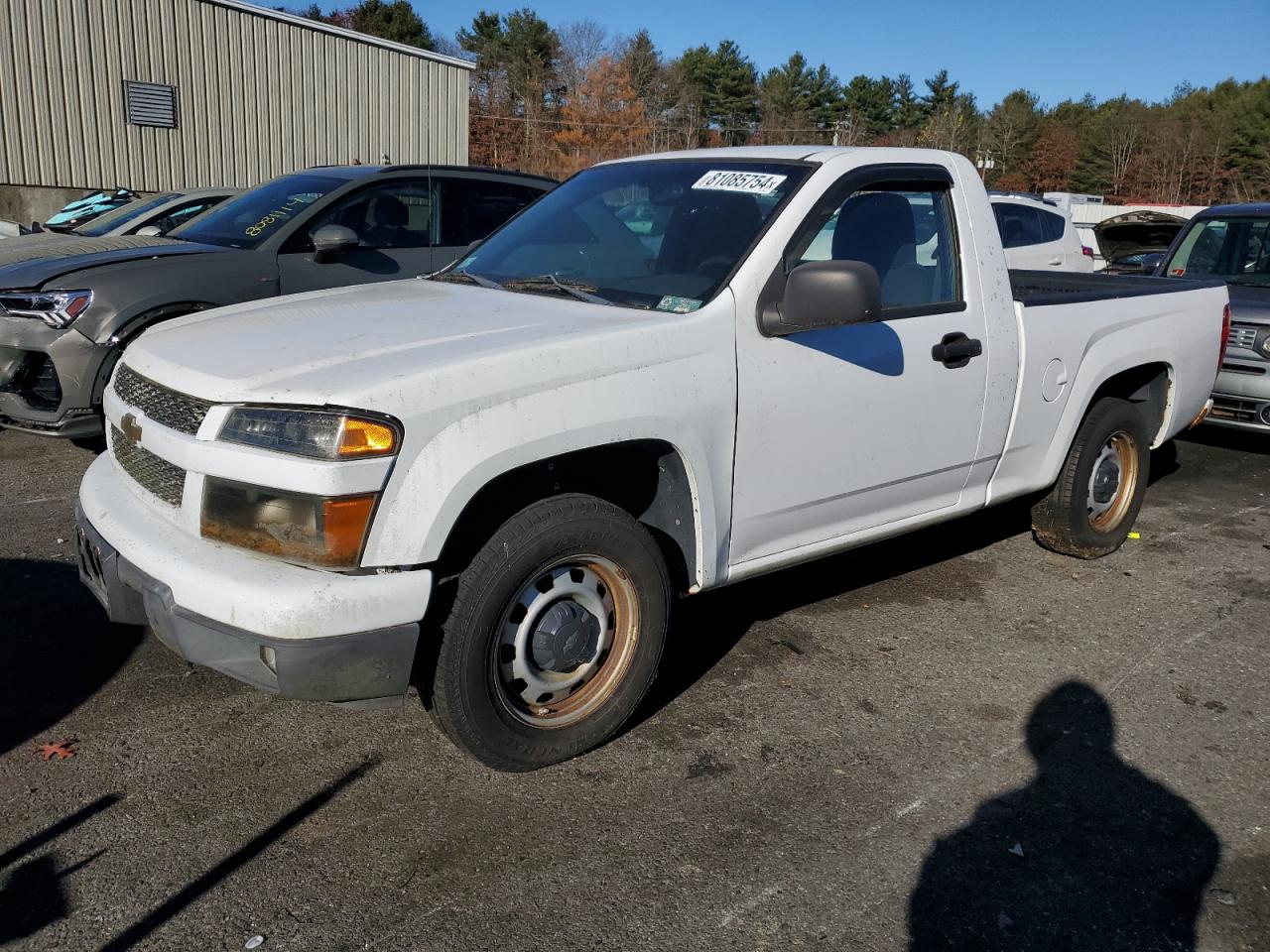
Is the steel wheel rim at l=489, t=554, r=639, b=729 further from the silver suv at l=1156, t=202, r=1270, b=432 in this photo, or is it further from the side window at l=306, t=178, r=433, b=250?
the silver suv at l=1156, t=202, r=1270, b=432

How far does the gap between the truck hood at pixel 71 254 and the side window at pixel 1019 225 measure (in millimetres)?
7107

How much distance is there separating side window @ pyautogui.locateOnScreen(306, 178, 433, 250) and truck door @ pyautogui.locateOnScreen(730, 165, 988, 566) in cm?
407

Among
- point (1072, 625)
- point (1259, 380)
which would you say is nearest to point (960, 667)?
point (1072, 625)

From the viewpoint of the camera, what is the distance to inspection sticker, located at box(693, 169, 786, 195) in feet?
12.8

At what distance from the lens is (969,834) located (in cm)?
313

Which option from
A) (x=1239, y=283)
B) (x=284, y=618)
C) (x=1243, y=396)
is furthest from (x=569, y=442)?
(x=1239, y=283)

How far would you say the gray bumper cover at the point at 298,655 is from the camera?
277 centimetres

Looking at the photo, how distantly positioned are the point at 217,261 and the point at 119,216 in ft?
15.9

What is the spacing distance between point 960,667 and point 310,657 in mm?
2608

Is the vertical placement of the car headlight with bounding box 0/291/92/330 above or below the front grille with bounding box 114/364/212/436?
below

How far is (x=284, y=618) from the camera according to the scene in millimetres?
2738

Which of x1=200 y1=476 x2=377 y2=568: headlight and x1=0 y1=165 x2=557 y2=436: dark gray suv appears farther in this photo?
x1=0 y1=165 x2=557 y2=436: dark gray suv

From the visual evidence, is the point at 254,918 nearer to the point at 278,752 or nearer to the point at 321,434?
the point at 278,752

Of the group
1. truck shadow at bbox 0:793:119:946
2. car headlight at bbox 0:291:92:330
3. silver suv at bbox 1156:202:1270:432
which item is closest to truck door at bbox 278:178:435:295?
car headlight at bbox 0:291:92:330
